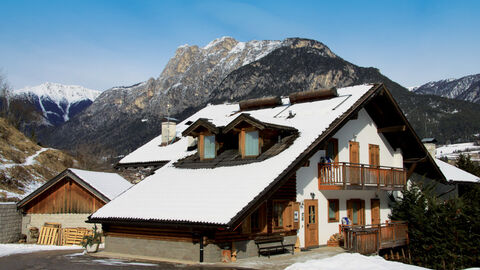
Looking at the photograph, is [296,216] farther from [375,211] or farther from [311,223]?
[375,211]

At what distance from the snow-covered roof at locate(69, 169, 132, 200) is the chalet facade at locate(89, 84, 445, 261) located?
125 cm

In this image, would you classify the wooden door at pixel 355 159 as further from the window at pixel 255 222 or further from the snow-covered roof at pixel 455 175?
the snow-covered roof at pixel 455 175

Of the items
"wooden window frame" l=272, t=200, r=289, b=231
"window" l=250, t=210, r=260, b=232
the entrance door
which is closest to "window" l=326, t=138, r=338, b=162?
the entrance door

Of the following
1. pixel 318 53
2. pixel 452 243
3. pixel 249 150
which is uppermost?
pixel 318 53

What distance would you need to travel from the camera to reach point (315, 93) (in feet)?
82.0

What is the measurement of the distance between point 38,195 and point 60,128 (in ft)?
551

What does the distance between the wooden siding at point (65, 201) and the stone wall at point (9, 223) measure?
2.04 ft

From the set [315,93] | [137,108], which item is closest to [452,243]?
[315,93]

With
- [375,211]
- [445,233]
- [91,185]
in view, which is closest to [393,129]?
[375,211]

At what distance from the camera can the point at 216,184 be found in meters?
18.2

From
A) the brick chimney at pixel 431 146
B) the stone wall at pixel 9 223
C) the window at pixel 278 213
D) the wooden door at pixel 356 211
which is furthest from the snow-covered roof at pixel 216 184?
the brick chimney at pixel 431 146

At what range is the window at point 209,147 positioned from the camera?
21266mm

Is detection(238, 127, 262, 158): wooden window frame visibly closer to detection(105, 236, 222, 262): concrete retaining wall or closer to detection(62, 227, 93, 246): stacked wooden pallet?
detection(105, 236, 222, 262): concrete retaining wall

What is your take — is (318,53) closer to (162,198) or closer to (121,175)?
(121,175)
